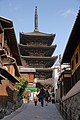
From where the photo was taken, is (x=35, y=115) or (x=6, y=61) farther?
(x=6, y=61)

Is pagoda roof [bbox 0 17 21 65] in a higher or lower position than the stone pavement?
higher

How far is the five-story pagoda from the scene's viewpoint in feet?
169

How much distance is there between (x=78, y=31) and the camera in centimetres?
1554

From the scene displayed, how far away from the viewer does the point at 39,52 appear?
53.1 metres

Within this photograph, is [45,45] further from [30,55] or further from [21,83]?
[21,83]

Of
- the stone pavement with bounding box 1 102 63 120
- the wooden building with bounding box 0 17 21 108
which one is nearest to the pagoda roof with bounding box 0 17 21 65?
the wooden building with bounding box 0 17 21 108

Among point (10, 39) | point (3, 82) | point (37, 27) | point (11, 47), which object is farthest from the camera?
point (37, 27)

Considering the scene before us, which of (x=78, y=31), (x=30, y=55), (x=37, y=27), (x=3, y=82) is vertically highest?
(x=37, y=27)

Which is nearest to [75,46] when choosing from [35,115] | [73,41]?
[73,41]

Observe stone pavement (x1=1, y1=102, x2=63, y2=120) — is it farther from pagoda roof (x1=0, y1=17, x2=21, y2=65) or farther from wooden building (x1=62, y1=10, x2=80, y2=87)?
pagoda roof (x1=0, y1=17, x2=21, y2=65)

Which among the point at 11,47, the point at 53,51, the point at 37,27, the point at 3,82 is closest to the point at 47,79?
the point at 53,51

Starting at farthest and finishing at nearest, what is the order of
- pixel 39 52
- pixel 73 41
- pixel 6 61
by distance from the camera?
pixel 39 52 < pixel 6 61 < pixel 73 41

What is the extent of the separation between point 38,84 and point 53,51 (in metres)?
7.12

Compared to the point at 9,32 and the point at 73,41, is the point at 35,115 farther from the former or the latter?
the point at 9,32
